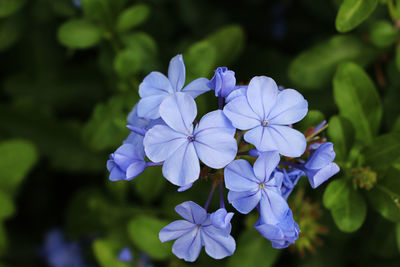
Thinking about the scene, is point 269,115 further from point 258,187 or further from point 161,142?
point 161,142

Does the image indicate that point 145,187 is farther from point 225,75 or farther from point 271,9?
point 271,9

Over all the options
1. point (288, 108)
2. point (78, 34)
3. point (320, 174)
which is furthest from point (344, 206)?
point (78, 34)

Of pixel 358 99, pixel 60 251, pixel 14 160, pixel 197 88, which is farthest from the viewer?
pixel 60 251

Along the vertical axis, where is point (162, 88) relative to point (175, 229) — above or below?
above

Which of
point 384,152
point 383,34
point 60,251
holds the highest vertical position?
point 383,34

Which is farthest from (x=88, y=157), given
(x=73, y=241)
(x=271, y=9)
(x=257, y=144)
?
(x=257, y=144)

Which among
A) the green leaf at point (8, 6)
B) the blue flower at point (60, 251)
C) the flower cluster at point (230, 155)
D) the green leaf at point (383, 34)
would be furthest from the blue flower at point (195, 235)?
the blue flower at point (60, 251)

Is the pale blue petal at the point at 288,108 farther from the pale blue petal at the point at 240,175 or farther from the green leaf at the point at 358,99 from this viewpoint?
the green leaf at the point at 358,99
